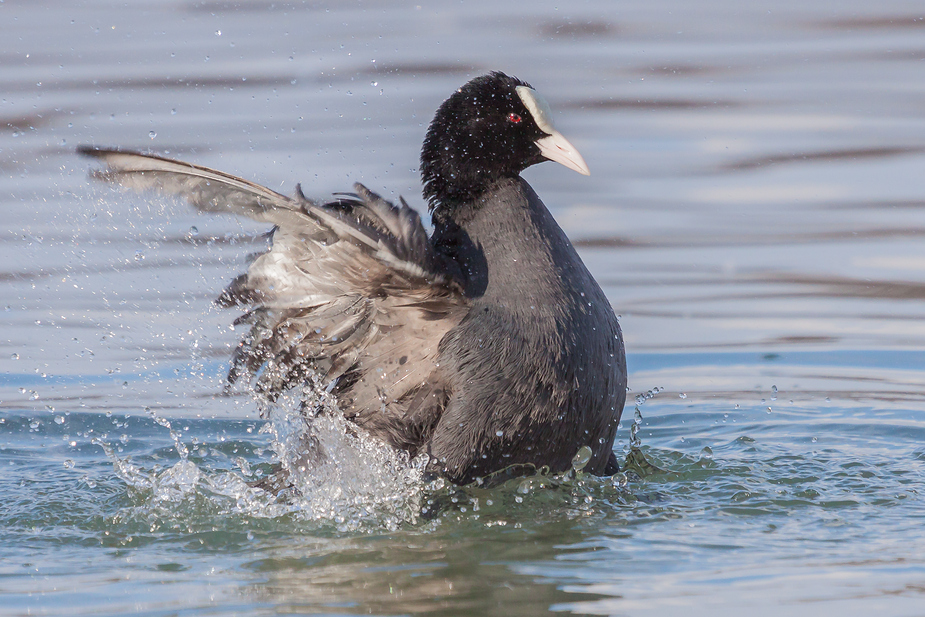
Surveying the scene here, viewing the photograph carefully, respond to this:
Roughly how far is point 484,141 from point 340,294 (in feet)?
2.40

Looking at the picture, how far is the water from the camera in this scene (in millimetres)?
3184

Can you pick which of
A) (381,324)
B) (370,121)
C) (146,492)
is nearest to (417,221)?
(381,324)

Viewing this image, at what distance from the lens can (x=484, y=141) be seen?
12.9 ft

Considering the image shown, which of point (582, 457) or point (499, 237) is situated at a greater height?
point (499, 237)

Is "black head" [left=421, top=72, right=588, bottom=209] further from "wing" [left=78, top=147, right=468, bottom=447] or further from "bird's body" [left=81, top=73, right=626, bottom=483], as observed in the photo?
"wing" [left=78, top=147, right=468, bottom=447]

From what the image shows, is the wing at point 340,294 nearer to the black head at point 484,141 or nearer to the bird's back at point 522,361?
the bird's back at point 522,361

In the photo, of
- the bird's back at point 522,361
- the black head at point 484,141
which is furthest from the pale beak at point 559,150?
the bird's back at point 522,361

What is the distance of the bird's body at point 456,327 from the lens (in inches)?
141

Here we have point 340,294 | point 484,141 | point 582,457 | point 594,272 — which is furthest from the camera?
point 594,272

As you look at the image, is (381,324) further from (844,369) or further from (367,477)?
(844,369)

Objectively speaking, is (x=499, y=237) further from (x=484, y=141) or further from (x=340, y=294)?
(x=340, y=294)

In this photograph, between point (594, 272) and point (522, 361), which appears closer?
point (522, 361)

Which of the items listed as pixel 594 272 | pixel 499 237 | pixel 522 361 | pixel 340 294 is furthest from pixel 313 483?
pixel 594 272

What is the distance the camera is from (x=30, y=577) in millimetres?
3244
